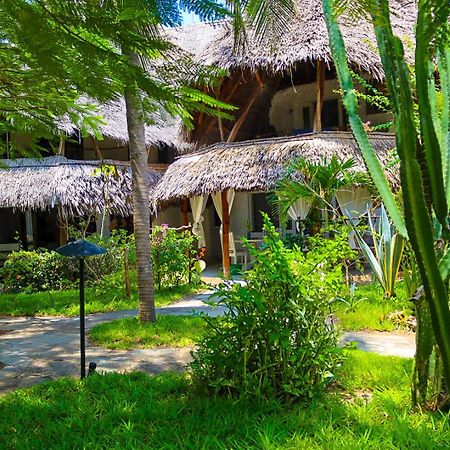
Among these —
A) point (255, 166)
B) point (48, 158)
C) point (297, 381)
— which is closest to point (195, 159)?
point (255, 166)

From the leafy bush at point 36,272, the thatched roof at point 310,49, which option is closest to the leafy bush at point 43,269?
the leafy bush at point 36,272

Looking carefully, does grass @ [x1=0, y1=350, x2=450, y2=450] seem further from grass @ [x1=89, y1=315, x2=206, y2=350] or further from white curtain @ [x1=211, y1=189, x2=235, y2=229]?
white curtain @ [x1=211, y1=189, x2=235, y2=229]

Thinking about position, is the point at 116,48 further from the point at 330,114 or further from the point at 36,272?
the point at 330,114

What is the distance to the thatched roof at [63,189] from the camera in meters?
12.7

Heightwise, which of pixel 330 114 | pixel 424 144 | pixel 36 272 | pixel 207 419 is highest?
pixel 330 114

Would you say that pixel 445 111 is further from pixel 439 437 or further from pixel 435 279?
pixel 439 437

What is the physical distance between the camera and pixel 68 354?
5.31 m

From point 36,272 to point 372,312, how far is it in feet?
23.4

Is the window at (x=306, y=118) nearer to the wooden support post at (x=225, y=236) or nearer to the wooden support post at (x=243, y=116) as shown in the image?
the wooden support post at (x=243, y=116)

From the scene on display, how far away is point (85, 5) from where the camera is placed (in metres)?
1.67

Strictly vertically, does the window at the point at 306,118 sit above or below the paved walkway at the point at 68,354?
above

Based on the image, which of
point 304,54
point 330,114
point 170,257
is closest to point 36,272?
point 170,257

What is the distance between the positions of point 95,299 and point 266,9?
730 centimetres

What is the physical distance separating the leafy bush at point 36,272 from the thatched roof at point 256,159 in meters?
3.09
